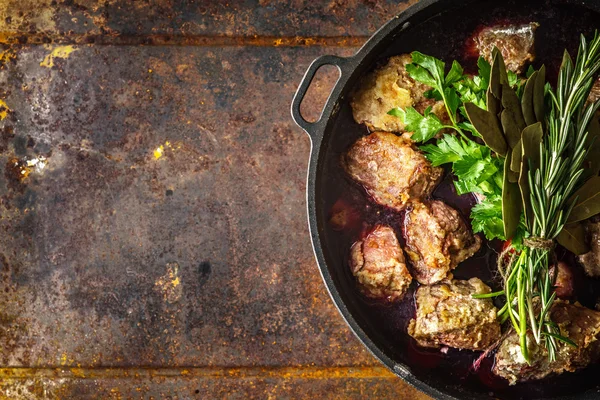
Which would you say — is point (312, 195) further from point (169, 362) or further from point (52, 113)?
point (52, 113)

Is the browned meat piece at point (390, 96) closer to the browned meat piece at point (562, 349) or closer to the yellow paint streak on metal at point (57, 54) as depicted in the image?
the browned meat piece at point (562, 349)

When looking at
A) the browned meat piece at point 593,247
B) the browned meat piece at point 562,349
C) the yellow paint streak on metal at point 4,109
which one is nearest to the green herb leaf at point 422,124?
the browned meat piece at point 593,247

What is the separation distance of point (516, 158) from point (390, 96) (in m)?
0.58

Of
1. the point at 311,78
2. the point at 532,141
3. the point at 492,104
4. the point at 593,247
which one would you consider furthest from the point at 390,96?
the point at 593,247

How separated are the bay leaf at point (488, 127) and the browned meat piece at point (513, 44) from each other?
508 millimetres

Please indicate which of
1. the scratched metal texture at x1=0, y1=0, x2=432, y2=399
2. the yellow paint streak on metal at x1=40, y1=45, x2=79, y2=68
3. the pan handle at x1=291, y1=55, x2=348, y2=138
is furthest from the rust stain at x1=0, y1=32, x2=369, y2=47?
the pan handle at x1=291, y1=55, x2=348, y2=138

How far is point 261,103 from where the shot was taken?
8.45ft

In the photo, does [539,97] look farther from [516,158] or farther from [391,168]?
[391,168]

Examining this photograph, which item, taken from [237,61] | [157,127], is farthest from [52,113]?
[237,61]

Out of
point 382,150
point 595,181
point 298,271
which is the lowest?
point 298,271

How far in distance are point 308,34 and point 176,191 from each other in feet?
2.94

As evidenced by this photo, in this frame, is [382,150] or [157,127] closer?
[382,150]

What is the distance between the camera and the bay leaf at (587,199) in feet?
6.44

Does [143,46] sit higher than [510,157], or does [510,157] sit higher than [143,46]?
[143,46]
